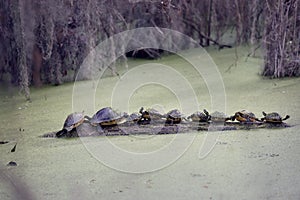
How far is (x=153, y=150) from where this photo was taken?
2203 mm

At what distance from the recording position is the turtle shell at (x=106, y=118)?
2.52 m

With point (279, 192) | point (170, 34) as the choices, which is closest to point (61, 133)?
point (279, 192)

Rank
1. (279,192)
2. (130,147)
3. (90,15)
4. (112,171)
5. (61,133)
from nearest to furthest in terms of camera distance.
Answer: (279,192) < (112,171) < (130,147) < (61,133) < (90,15)

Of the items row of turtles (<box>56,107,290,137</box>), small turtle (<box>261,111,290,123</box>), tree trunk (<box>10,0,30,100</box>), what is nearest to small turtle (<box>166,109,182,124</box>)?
row of turtles (<box>56,107,290,137</box>)

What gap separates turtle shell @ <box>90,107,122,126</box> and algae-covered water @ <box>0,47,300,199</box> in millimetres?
124

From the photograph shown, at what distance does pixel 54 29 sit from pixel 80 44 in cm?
22

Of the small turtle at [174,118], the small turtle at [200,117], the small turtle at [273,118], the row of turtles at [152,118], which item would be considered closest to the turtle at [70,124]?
the row of turtles at [152,118]

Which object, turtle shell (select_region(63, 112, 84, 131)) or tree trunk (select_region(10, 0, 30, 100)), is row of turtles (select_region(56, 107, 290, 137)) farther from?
tree trunk (select_region(10, 0, 30, 100))

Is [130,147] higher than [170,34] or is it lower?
lower

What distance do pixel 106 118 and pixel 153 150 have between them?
1.37ft

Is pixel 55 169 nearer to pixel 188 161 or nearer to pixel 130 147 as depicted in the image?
pixel 130 147

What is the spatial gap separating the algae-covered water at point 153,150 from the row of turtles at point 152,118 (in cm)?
8

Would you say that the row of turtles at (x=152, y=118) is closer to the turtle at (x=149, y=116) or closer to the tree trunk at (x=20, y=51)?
the turtle at (x=149, y=116)

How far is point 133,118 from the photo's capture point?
2584 millimetres
